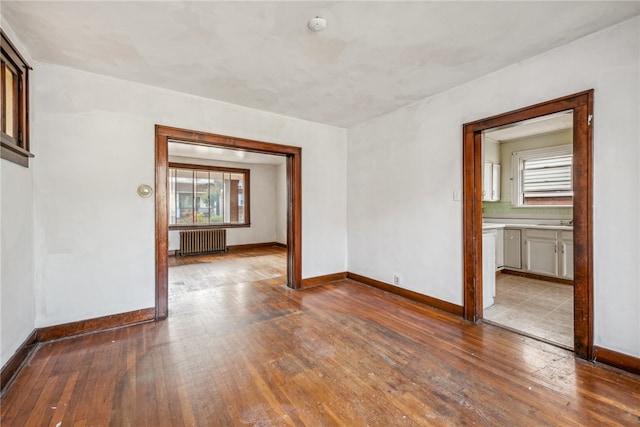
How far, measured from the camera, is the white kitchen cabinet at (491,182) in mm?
5254

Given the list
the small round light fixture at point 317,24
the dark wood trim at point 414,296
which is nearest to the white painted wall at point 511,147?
the dark wood trim at point 414,296

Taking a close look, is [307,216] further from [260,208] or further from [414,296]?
[260,208]

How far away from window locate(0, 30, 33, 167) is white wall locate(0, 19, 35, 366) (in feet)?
→ 0.28

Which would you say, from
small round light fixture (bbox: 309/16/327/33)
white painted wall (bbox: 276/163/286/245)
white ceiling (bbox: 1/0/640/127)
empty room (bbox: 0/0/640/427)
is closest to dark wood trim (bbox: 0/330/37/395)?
empty room (bbox: 0/0/640/427)

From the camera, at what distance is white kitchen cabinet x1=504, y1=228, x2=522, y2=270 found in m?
4.81

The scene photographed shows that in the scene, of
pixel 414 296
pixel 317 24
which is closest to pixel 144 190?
pixel 317 24

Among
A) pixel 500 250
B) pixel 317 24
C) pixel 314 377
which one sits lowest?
pixel 314 377

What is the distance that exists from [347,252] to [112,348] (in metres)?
3.29

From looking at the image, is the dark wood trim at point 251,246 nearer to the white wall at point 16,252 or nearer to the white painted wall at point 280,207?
the white painted wall at point 280,207

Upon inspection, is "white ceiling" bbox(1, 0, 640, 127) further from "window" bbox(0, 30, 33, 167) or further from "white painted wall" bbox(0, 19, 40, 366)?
"white painted wall" bbox(0, 19, 40, 366)

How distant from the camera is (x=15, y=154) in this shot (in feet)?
7.00

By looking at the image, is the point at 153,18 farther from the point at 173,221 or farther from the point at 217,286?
the point at 173,221

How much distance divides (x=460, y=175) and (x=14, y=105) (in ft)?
13.6

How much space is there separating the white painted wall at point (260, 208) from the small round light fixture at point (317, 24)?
6.36 meters
